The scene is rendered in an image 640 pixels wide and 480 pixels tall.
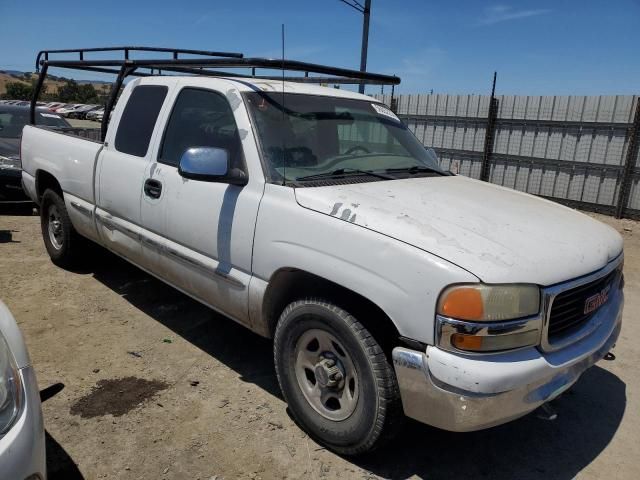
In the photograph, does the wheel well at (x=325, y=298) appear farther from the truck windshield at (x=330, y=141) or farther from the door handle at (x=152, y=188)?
the door handle at (x=152, y=188)

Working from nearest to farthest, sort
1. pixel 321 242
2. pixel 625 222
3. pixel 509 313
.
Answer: pixel 509 313
pixel 321 242
pixel 625 222

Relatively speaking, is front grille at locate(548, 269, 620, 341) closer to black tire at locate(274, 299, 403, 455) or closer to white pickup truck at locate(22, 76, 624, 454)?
white pickup truck at locate(22, 76, 624, 454)

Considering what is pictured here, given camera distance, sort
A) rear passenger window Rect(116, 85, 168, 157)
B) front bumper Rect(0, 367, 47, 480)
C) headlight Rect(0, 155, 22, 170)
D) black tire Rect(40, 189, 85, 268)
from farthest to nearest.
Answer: headlight Rect(0, 155, 22, 170)
black tire Rect(40, 189, 85, 268)
rear passenger window Rect(116, 85, 168, 157)
front bumper Rect(0, 367, 47, 480)

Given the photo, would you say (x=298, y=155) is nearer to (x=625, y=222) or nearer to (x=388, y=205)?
(x=388, y=205)

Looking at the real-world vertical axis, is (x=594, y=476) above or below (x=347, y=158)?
below

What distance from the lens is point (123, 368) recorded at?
350cm

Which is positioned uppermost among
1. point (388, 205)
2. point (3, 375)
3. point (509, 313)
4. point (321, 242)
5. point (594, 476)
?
point (388, 205)

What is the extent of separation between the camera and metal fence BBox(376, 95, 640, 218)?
986 centimetres

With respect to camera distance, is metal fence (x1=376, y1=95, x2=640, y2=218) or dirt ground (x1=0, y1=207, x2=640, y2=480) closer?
dirt ground (x1=0, y1=207, x2=640, y2=480)

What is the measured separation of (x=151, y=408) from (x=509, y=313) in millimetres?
2143

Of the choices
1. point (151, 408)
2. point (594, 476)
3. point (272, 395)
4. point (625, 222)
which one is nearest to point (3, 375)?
point (151, 408)

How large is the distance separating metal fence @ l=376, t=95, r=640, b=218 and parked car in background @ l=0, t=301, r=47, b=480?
9.51 metres

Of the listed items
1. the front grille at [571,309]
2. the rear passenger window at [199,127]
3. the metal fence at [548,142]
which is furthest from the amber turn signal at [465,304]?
the metal fence at [548,142]

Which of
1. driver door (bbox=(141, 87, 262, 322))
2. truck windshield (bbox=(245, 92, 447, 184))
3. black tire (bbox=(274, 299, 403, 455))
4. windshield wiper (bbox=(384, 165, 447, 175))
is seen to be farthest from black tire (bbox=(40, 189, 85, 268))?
windshield wiper (bbox=(384, 165, 447, 175))
